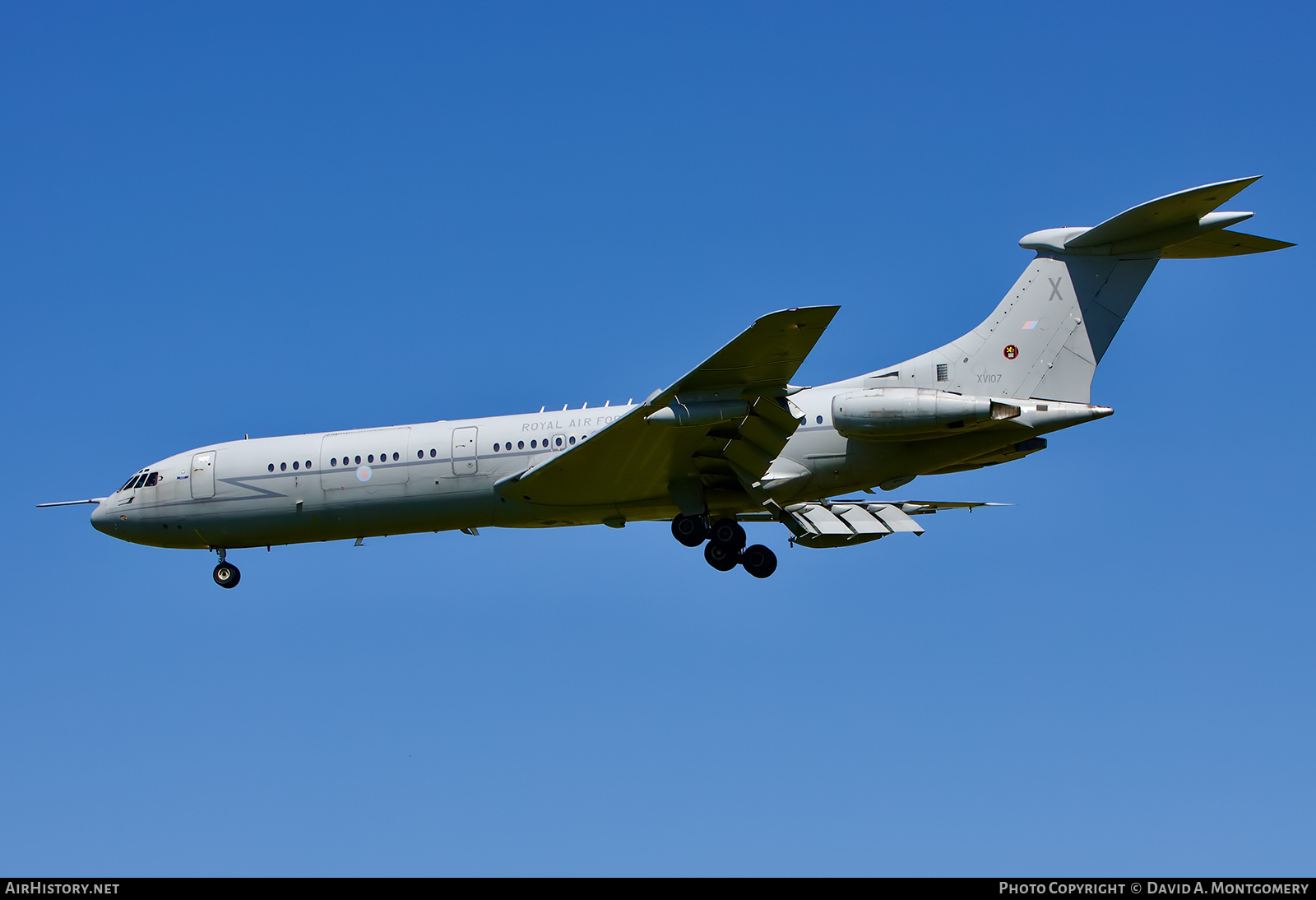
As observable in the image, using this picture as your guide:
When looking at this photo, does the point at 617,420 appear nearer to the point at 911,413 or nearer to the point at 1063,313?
the point at 911,413

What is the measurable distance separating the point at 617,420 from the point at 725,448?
2.29 meters

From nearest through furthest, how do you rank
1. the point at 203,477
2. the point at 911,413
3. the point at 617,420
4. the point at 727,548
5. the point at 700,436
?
the point at 911,413 < the point at 617,420 < the point at 700,436 < the point at 727,548 < the point at 203,477

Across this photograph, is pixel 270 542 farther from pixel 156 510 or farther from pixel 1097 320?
pixel 1097 320

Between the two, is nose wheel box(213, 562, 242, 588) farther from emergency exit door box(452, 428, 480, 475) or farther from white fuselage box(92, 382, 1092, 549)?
emergency exit door box(452, 428, 480, 475)

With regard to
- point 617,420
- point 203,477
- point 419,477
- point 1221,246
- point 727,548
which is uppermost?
point 1221,246

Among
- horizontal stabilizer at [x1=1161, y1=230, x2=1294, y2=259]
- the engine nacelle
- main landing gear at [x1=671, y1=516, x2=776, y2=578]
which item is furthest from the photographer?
main landing gear at [x1=671, y1=516, x2=776, y2=578]

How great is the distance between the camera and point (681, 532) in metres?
26.9

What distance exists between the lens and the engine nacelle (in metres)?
24.3

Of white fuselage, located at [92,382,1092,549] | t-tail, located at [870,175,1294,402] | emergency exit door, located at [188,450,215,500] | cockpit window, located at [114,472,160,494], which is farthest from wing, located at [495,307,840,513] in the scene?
cockpit window, located at [114,472,160,494]

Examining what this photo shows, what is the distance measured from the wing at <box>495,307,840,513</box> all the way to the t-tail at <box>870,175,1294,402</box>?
371cm

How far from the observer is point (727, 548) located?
2709 cm

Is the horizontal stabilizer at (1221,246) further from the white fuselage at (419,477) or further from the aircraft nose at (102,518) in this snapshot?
the aircraft nose at (102,518)

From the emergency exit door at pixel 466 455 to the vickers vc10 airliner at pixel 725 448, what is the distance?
0.12 feet

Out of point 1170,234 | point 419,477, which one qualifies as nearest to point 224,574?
point 419,477
